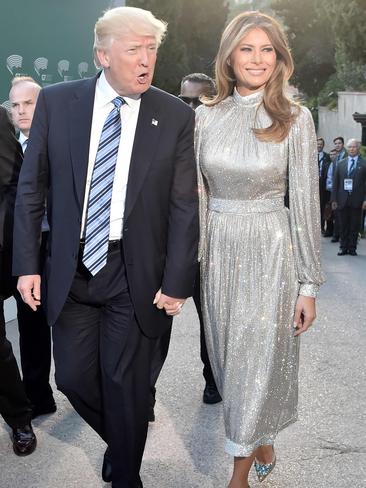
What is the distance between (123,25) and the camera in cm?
272

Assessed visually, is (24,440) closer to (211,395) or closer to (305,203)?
(211,395)

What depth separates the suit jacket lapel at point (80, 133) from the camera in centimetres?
278

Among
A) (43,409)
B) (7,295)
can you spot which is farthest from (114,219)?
(43,409)

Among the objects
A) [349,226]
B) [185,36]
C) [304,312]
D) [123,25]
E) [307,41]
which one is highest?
[185,36]

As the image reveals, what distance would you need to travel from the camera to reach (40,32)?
8336 millimetres

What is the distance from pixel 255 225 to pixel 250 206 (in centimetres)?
9

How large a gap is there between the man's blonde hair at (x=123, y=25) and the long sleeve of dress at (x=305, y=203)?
0.73 metres

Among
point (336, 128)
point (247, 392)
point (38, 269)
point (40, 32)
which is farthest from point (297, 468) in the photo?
point (336, 128)

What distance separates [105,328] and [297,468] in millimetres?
1275

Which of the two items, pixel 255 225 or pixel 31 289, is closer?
pixel 31 289

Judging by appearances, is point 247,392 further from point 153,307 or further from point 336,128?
point 336,128

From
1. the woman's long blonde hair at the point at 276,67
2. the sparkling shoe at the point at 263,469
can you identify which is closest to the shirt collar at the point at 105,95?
the woman's long blonde hair at the point at 276,67

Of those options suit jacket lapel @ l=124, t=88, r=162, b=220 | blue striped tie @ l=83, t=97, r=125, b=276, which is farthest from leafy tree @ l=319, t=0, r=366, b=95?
blue striped tie @ l=83, t=97, r=125, b=276

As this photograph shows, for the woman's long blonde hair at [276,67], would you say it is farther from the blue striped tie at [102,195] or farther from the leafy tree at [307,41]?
the leafy tree at [307,41]
